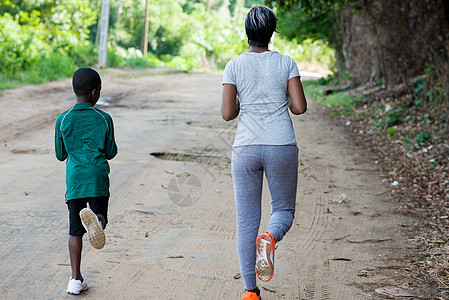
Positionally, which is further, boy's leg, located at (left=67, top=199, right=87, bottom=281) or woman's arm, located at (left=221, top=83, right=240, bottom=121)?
boy's leg, located at (left=67, top=199, right=87, bottom=281)

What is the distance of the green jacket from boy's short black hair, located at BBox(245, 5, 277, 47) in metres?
1.01

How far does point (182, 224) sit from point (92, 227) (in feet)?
5.94

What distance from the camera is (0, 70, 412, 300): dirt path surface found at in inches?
135

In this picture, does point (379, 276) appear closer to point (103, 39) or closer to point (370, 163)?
point (370, 163)

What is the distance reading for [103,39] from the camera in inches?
893

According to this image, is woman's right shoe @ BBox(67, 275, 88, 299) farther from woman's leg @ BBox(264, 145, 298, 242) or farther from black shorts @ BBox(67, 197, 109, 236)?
woman's leg @ BBox(264, 145, 298, 242)

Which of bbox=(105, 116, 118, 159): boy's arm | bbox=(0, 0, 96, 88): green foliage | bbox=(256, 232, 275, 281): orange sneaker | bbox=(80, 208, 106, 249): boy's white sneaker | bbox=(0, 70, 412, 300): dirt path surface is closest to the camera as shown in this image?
bbox=(256, 232, 275, 281): orange sneaker

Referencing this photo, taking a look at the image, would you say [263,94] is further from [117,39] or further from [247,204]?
[117,39]

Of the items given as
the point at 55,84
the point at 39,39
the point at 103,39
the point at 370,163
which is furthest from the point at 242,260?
the point at 103,39

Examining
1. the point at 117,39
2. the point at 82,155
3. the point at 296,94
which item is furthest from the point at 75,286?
Result: the point at 117,39

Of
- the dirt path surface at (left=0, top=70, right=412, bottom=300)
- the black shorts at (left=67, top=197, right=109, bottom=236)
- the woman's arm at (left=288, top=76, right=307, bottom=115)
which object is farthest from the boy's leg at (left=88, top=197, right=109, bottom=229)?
the woman's arm at (left=288, top=76, right=307, bottom=115)

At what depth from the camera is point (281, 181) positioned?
2910mm

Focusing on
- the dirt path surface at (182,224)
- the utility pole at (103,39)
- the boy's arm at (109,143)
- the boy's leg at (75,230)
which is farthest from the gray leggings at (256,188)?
the utility pole at (103,39)

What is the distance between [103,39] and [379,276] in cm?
2087
